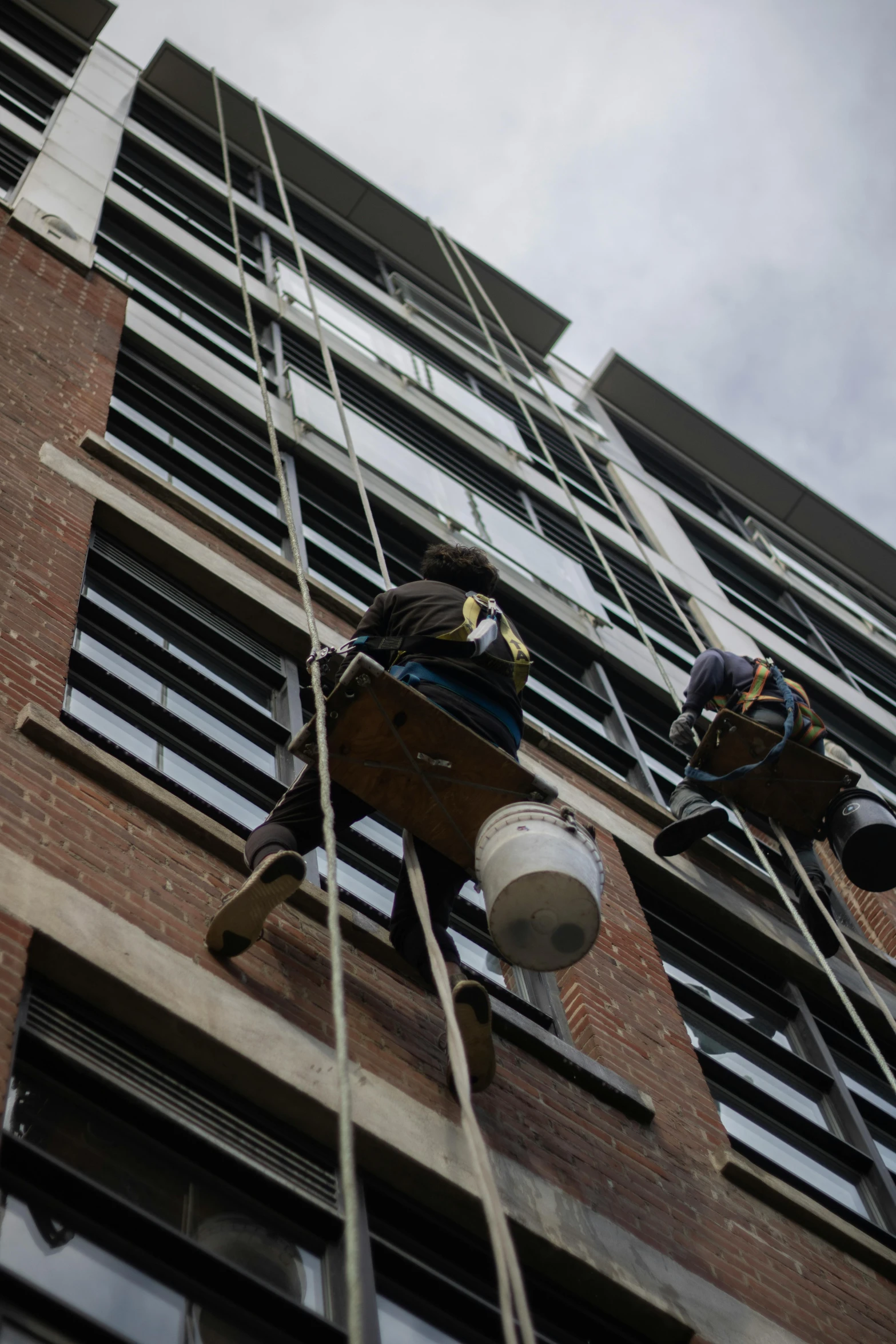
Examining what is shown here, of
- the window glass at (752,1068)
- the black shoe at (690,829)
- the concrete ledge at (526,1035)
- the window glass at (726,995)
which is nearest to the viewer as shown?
the concrete ledge at (526,1035)

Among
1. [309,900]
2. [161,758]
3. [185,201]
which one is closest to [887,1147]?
[309,900]

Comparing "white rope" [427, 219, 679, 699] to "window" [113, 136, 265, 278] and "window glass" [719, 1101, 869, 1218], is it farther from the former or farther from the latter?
"window glass" [719, 1101, 869, 1218]

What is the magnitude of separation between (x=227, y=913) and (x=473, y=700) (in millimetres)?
1563

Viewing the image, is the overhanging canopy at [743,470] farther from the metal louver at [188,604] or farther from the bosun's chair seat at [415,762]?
the bosun's chair seat at [415,762]

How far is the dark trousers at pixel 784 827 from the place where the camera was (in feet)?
32.9

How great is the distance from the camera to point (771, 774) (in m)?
9.95

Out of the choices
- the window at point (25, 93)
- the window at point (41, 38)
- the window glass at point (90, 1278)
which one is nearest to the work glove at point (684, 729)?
the window glass at point (90, 1278)

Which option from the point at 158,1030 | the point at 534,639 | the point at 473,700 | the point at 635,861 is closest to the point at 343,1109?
the point at 158,1030

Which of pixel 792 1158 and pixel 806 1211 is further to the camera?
pixel 792 1158

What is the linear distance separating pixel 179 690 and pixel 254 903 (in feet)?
9.42

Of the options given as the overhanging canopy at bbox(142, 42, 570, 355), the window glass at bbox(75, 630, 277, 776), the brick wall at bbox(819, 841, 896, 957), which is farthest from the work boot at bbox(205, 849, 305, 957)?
the overhanging canopy at bbox(142, 42, 570, 355)

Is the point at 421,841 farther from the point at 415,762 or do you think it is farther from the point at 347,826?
the point at 415,762

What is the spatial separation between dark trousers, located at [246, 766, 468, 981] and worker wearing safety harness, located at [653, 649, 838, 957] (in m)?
3.48

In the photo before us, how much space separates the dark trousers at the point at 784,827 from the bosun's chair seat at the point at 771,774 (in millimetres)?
103
